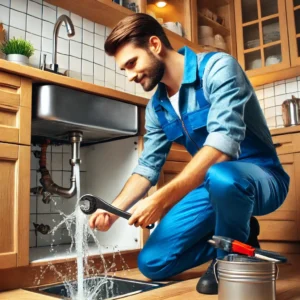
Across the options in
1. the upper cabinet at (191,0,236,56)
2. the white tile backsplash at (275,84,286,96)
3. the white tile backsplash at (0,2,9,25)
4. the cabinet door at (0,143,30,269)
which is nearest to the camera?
the cabinet door at (0,143,30,269)

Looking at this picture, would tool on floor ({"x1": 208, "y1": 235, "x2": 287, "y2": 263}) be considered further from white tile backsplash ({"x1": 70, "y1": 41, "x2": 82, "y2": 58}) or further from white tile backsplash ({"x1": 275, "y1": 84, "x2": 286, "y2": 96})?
white tile backsplash ({"x1": 275, "y1": 84, "x2": 286, "y2": 96})

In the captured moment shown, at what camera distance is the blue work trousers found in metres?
1.13

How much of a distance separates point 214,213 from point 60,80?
0.69 metres

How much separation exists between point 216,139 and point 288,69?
1661mm

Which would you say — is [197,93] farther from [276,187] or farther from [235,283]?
[235,283]

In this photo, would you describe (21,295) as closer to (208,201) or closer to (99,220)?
(99,220)

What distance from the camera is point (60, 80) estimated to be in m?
1.44

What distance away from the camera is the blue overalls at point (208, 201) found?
3.72 feet

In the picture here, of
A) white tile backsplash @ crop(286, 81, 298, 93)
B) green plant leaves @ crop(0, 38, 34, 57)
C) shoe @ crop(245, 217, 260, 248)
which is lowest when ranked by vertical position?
shoe @ crop(245, 217, 260, 248)

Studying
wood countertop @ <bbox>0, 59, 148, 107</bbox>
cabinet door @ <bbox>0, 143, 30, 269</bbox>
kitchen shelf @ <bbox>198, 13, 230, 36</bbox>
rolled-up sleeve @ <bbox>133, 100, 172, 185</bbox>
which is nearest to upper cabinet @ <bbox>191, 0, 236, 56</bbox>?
kitchen shelf @ <bbox>198, 13, 230, 36</bbox>

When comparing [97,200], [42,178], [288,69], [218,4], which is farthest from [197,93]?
[218,4]

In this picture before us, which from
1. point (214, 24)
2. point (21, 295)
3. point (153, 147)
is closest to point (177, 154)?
point (153, 147)

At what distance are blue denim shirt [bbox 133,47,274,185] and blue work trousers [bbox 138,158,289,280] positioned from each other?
0.08 metres

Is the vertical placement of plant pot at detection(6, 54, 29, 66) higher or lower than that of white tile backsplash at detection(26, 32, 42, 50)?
lower
